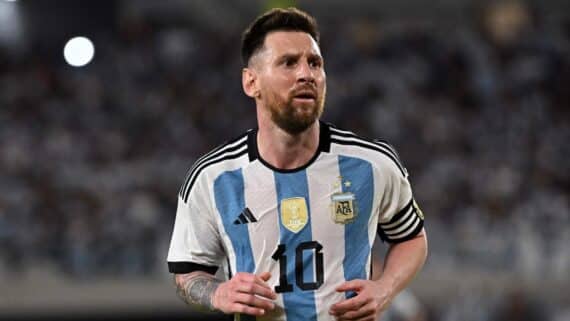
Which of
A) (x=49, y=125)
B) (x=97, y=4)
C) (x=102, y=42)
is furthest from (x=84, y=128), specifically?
(x=97, y=4)

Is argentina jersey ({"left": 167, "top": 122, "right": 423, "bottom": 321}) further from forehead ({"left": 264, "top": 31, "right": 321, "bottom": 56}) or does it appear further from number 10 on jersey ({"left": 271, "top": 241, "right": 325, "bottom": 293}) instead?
forehead ({"left": 264, "top": 31, "right": 321, "bottom": 56})

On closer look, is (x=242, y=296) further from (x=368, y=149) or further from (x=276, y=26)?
(x=276, y=26)

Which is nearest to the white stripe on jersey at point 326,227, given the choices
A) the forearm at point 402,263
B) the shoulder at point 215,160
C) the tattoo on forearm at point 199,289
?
the forearm at point 402,263

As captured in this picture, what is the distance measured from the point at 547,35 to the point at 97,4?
7.16 metres

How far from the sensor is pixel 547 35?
14242 millimetres

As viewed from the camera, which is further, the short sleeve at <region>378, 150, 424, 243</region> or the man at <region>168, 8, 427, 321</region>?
the short sleeve at <region>378, 150, 424, 243</region>

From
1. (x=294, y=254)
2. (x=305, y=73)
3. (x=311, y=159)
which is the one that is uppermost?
(x=305, y=73)

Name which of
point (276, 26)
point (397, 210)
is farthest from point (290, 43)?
point (397, 210)

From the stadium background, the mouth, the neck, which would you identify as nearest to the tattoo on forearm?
the neck

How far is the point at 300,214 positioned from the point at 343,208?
153 mm

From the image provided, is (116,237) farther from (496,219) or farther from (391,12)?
(391,12)

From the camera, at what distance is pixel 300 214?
3.57m

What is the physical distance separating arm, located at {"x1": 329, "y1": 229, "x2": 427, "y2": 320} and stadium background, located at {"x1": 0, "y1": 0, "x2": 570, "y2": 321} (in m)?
3.38

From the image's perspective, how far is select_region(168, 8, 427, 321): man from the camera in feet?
11.5
